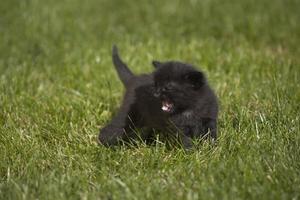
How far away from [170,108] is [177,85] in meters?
0.20

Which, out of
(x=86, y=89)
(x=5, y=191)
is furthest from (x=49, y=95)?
(x=5, y=191)

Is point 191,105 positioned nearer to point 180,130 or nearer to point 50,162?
point 180,130

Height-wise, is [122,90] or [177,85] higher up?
[177,85]

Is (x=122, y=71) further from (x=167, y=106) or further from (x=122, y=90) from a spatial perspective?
(x=167, y=106)

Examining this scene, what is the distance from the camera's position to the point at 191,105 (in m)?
4.75

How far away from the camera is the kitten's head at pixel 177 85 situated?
15.3ft

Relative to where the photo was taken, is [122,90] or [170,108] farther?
[122,90]

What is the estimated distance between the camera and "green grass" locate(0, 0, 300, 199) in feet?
13.8

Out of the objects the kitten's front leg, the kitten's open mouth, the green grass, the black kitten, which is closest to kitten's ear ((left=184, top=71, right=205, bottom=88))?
the black kitten

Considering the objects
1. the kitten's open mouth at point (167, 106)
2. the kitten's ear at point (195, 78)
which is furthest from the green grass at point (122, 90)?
the kitten's ear at point (195, 78)

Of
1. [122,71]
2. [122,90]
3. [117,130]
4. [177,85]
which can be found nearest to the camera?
[177,85]

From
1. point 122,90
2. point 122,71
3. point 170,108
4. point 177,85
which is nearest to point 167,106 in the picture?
point 170,108

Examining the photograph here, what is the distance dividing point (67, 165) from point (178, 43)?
3.75 metres

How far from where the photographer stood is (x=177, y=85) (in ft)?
15.3
